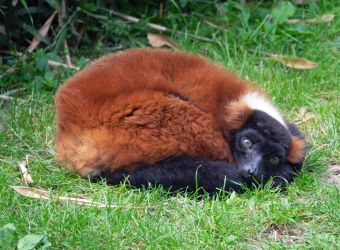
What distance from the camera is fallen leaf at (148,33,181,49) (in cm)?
745

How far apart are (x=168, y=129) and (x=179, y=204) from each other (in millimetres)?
535

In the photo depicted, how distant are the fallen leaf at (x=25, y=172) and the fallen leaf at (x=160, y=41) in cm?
238

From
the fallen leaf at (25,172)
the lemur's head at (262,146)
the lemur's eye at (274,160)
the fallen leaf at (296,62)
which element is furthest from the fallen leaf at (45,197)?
the fallen leaf at (296,62)

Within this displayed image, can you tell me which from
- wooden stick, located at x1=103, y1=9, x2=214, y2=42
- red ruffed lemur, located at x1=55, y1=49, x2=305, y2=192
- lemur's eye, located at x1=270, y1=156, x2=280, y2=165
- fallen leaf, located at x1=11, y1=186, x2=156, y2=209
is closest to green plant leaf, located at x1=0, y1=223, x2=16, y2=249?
fallen leaf, located at x1=11, y1=186, x2=156, y2=209

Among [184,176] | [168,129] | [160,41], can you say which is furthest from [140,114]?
[160,41]

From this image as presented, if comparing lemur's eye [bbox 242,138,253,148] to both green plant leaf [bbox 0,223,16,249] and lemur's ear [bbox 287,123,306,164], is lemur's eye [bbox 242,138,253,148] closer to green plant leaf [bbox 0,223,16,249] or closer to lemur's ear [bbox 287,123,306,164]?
lemur's ear [bbox 287,123,306,164]

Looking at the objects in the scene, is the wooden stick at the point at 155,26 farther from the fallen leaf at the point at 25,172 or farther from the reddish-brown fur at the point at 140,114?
the fallen leaf at the point at 25,172

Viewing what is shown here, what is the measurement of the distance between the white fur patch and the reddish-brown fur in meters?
0.08

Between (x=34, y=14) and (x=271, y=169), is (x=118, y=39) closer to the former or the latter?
(x=34, y=14)

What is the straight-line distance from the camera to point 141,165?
16.4 ft

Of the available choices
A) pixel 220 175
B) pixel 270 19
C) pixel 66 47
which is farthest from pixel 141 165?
pixel 270 19

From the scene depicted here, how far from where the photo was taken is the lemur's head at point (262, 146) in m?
5.18

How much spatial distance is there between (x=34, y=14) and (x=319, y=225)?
4.04 meters

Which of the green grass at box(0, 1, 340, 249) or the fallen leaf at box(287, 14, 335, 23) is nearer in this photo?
the green grass at box(0, 1, 340, 249)
